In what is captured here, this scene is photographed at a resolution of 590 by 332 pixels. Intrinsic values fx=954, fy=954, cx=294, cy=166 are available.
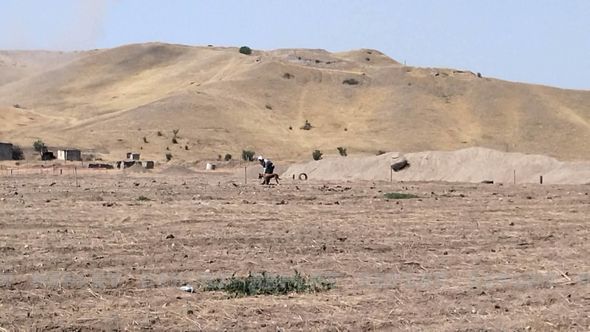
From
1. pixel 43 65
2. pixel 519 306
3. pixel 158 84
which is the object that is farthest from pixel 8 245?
pixel 43 65

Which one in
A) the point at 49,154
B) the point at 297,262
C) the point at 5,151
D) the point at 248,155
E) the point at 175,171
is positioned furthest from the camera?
the point at 248,155

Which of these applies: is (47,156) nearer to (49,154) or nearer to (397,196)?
(49,154)

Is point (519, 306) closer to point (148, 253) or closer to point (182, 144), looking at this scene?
point (148, 253)

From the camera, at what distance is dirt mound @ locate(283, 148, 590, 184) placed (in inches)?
1866

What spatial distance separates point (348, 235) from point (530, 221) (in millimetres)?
6286

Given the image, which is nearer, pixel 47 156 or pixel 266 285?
pixel 266 285

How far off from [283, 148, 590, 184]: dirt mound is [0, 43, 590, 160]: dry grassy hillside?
2555 cm

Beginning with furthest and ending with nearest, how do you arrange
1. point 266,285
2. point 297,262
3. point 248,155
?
point 248,155, point 297,262, point 266,285

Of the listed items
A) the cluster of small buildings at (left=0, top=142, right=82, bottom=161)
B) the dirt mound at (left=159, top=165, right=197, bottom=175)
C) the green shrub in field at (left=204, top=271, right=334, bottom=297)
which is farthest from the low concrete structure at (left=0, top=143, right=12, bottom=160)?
the green shrub in field at (left=204, top=271, right=334, bottom=297)

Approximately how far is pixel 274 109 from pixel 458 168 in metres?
53.5

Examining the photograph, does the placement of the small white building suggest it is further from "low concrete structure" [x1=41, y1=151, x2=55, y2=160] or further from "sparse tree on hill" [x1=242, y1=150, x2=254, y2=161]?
"sparse tree on hill" [x1=242, y1=150, x2=254, y2=161]

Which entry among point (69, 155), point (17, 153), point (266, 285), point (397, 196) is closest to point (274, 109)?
point (17, 153)

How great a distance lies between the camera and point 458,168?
1957 inches

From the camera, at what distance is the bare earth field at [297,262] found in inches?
420
